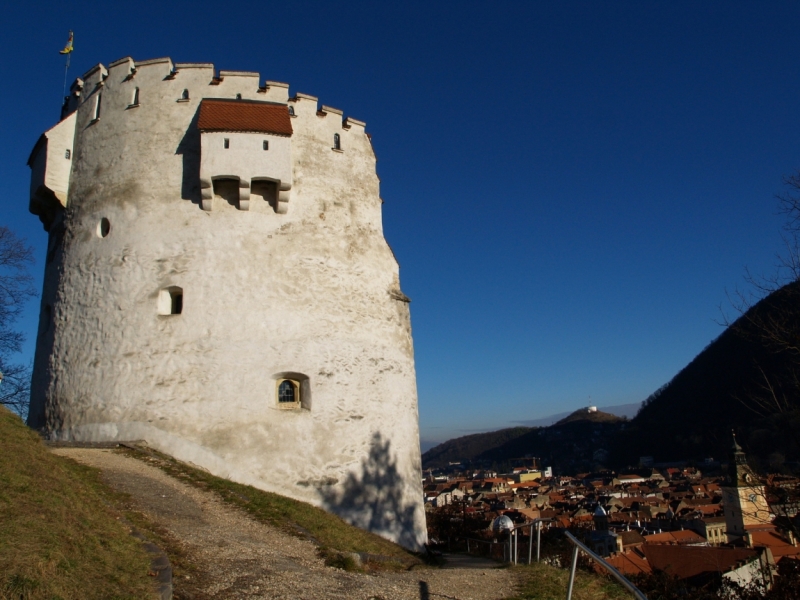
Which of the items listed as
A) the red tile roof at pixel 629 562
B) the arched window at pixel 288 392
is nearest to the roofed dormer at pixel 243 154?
the arched window at pixel 288 392

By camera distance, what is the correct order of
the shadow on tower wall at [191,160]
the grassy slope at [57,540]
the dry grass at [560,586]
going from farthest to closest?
1. the shadow on tower wall at [191,160]
2. the dry grass at [560,586]
3. the grassy slope at [57,540]

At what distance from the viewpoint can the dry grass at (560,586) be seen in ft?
23.2

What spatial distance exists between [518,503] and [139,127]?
72559 mm

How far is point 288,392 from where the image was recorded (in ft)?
43.9

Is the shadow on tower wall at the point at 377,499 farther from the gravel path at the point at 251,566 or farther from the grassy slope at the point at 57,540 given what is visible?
the grassy slope at the point at 57,540

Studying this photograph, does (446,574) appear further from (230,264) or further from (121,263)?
(121,263)

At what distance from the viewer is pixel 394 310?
15.2 meters

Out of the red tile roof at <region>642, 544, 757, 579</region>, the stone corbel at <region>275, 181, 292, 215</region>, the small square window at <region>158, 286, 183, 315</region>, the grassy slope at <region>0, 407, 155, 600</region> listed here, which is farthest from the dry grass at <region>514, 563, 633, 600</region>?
the red tile roof at <region>642, 544, 757, 579</region>

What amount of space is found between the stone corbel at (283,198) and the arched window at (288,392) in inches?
150

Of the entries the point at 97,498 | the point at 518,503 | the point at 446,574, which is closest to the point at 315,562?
the point at 446,574

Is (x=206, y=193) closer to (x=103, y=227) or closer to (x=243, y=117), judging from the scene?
(x=243, y=117)

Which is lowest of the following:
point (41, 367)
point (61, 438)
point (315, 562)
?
point (315, 562)

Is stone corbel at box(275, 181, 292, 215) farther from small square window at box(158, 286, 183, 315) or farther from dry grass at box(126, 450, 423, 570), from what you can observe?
dry grass at box(126, 450, 423, 570)

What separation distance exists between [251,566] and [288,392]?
6.83 metres
